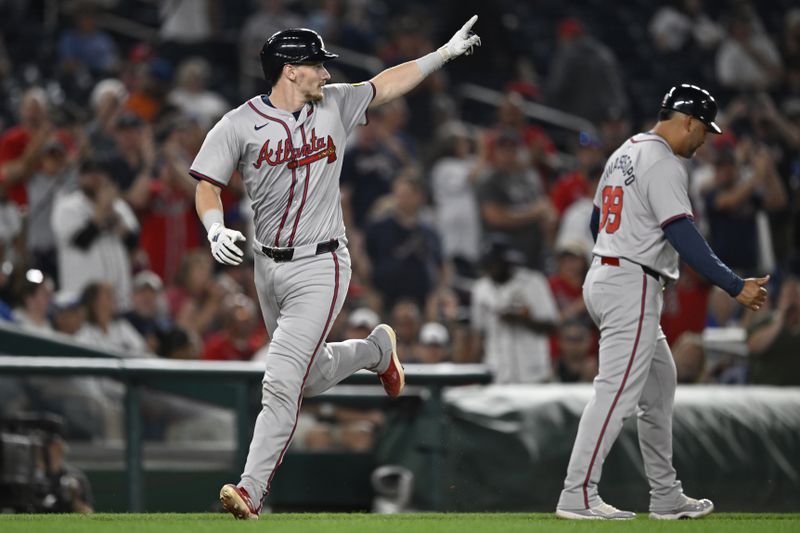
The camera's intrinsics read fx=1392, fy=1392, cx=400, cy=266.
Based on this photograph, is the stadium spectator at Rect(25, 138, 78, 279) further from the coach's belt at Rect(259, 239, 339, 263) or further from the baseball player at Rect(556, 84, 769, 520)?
the baseball player at Rect(556, 84, 769, 520)

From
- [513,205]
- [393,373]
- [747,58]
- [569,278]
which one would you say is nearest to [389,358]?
[393,373]

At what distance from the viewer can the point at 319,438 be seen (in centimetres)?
913

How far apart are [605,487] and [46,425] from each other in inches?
131

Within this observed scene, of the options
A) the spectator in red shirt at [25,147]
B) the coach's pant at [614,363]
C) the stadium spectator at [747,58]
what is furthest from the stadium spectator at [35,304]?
the stadium spectator at [747,58]

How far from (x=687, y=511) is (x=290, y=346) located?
1970 millimetres

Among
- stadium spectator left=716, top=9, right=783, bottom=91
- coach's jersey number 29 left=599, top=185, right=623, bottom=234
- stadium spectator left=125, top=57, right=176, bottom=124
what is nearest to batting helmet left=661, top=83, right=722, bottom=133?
coach's jersey number 29 left=599, top=185, right=623, bottom=234

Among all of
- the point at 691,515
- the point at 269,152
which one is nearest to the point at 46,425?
the point at 269,152

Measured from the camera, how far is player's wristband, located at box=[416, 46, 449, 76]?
624 cm

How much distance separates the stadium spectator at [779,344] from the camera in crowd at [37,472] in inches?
185

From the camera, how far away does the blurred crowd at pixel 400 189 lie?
32.9 ft

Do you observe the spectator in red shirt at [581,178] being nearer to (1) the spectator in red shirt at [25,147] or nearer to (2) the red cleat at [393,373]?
(1) the spectator in red shirt at [25,147]

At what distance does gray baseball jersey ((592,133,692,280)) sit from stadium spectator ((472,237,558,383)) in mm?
4034

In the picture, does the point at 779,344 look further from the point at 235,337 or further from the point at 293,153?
the point at 293,153

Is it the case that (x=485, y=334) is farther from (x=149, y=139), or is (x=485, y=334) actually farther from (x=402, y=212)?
(x=149, y=139)
